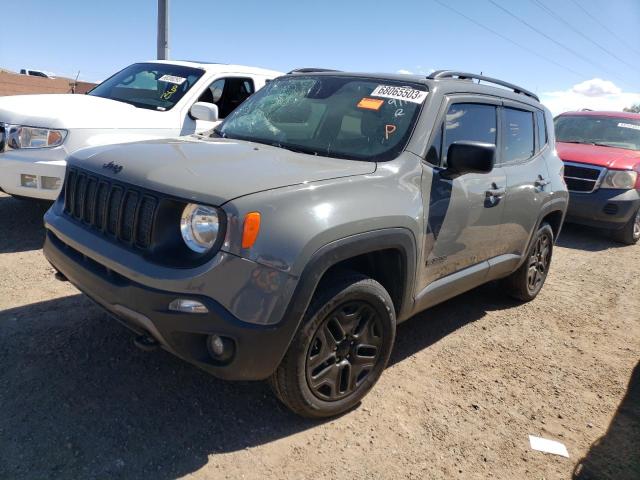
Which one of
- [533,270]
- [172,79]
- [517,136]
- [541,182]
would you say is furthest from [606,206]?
[172,79]

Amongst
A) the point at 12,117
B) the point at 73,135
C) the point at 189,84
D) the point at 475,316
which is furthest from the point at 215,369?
the point at 189,84

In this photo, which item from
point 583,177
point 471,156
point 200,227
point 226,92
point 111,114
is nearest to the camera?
point 200,227

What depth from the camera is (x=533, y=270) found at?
16.4 ft

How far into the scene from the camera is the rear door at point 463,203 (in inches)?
126

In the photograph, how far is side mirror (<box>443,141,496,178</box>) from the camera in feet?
9.97

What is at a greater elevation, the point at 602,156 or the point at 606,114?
the point at 606,114

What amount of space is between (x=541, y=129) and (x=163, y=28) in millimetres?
9078

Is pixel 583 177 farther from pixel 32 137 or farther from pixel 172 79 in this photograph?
pixel 32 137

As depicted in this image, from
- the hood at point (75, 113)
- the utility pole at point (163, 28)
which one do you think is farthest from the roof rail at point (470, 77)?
the utility pole at point (163, 28)

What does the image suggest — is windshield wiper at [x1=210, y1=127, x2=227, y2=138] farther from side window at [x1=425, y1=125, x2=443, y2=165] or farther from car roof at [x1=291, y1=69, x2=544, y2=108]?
side window at [x1=425, y1=125, x2=443, y2=165]

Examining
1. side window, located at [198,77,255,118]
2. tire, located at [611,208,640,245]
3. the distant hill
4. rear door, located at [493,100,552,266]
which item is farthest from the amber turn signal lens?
the distant hill

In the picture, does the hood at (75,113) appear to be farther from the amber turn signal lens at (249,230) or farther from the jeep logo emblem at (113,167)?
the amber turn signal lens at (249,230)

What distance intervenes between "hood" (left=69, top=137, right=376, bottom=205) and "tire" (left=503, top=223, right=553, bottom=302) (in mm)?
2495

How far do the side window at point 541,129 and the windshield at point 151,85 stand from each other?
144 inches
